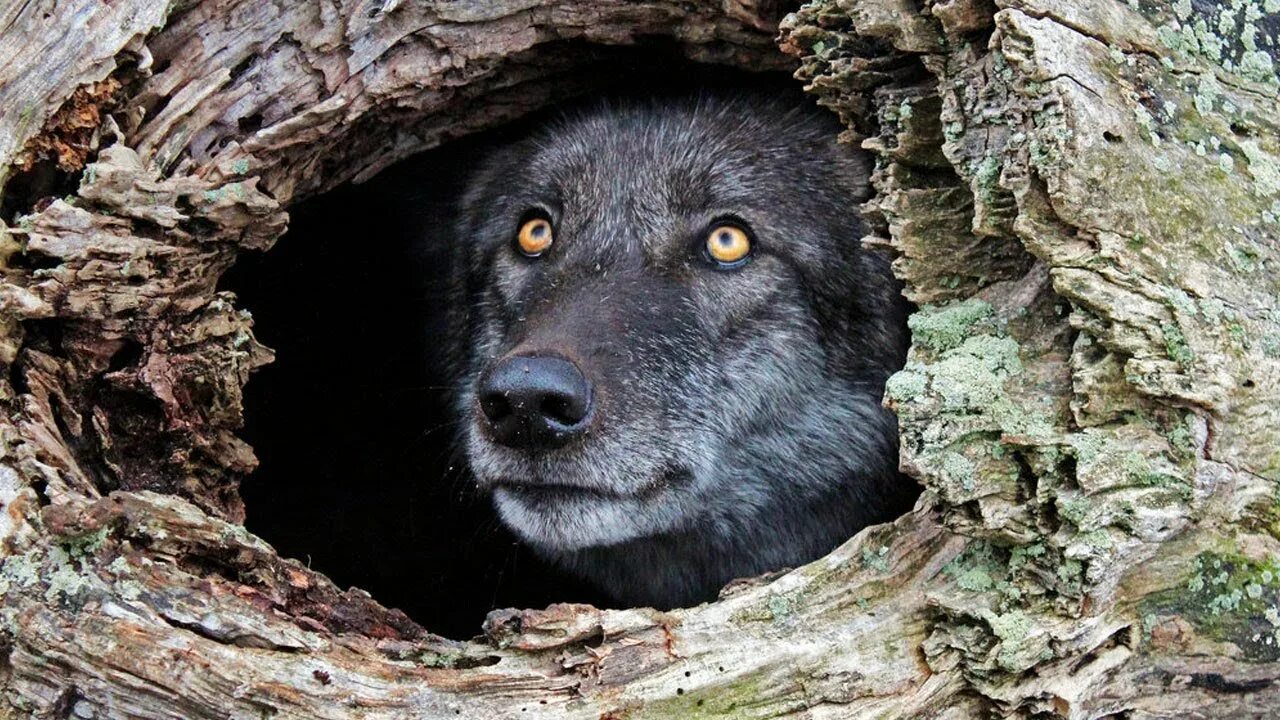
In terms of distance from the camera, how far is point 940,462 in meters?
2.36

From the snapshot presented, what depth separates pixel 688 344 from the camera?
3.43m

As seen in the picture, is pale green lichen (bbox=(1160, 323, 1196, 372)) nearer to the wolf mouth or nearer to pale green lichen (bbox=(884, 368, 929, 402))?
pale green lichen (bbox=(884, 368, 929, 402))

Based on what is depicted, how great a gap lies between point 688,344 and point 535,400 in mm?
582

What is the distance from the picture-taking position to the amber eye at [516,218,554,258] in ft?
12.7

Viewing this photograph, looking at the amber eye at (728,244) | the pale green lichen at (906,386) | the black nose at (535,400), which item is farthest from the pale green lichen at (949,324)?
the amber eye at (728,244)

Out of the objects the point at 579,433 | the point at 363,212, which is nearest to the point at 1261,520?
the point at 579,433

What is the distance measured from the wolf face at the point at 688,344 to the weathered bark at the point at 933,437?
760 millimetres

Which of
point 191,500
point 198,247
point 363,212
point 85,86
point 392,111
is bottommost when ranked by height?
point 191,500

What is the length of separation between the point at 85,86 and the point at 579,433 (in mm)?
1311

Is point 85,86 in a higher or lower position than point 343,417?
lower

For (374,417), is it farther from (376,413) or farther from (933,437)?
(933,437)

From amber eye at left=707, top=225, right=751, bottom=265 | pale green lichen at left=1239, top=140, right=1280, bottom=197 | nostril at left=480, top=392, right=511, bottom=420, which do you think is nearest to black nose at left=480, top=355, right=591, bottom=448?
nostril at left=480, top=392, right=511, bottom=420

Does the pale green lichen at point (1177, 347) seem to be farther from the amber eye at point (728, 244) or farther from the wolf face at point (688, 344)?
the amber eye at point (728, 244)

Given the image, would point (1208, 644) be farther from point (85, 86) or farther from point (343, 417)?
point (343, 417)
